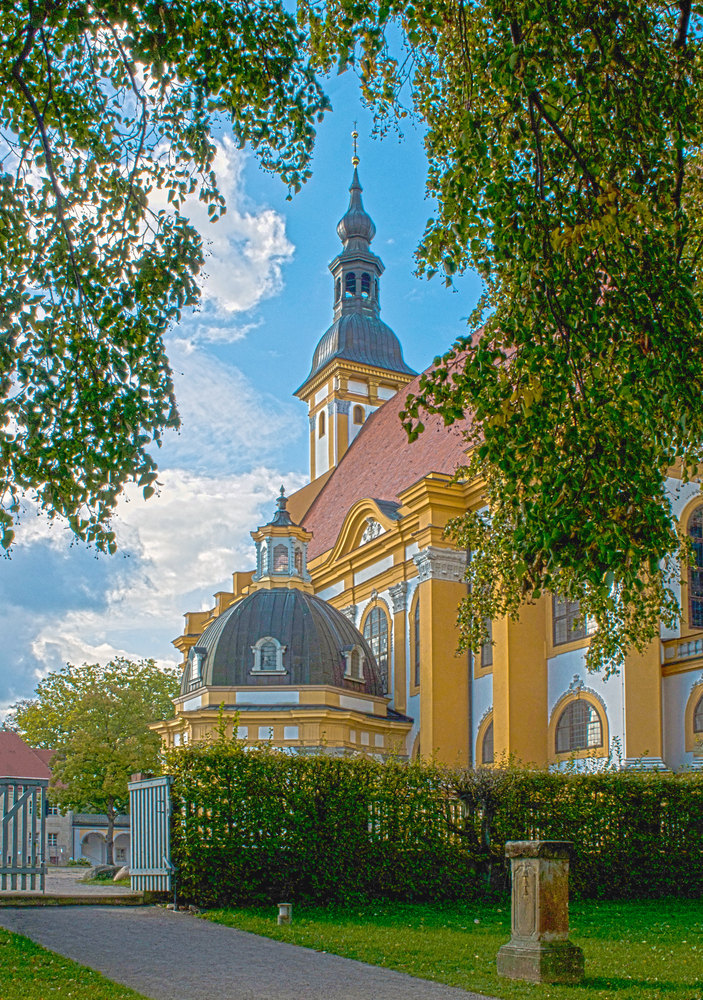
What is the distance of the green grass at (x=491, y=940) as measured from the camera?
987 centimetres

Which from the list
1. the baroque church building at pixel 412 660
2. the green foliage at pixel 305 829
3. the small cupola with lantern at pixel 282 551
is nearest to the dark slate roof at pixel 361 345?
the baroque church building at pixel 412 660

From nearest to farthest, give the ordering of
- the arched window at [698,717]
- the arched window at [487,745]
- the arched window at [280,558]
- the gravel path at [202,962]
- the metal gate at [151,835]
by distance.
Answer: the gravel path at [202,962] → the metal gate at [151,835] → the arched window at [698,717] → the arched window at [487,745] → the arched window at [280,558]

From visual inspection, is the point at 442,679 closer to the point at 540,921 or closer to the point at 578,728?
the point at 578,728

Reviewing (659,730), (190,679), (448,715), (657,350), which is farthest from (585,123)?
(190,679)

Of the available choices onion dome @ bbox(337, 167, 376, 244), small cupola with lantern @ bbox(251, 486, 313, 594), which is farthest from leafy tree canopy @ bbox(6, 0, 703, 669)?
onion dome @ bbox(337, 167, 376, 244)

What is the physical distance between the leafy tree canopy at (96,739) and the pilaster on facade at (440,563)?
10576 mm

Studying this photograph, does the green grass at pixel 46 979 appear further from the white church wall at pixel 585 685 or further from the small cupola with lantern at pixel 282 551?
the small cupola with lantern at pixel 282 551

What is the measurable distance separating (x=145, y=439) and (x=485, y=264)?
10.7ft

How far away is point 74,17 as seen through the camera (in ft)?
27.6

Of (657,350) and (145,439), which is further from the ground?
(657,350)

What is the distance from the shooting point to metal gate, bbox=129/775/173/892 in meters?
16.2

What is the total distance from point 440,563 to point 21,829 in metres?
16.8

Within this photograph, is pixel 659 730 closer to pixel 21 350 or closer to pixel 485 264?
pixel 485 264

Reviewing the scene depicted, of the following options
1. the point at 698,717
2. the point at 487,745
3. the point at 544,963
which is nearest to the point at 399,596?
the point at 487,745
